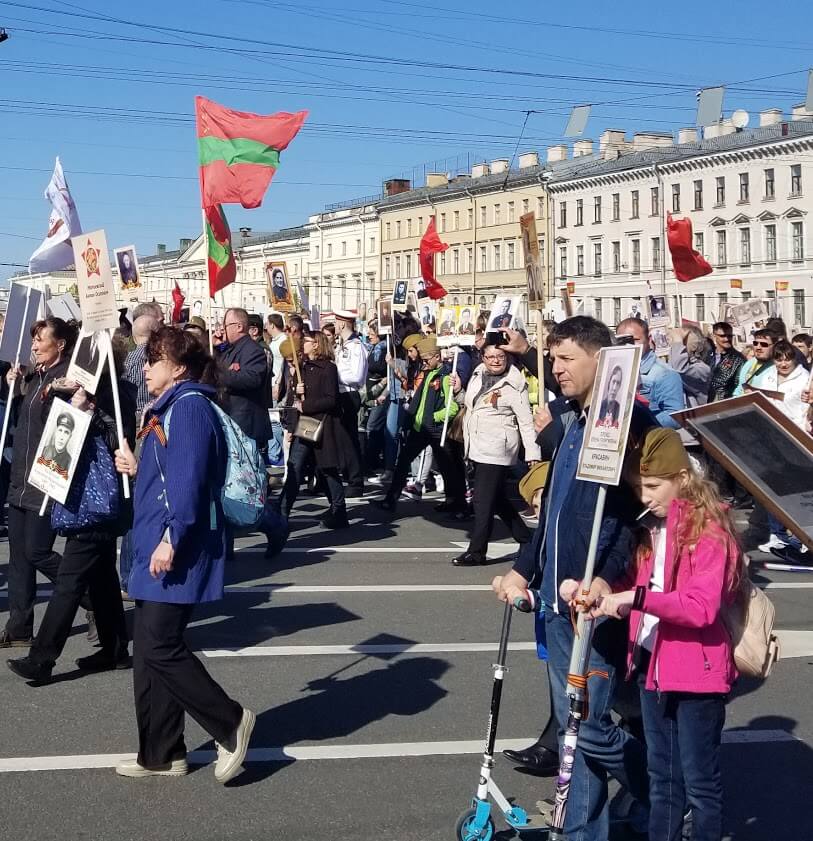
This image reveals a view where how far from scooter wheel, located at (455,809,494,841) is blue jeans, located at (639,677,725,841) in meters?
0.58

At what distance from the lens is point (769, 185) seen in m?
69.8

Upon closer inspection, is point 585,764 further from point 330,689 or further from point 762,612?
point 330,689

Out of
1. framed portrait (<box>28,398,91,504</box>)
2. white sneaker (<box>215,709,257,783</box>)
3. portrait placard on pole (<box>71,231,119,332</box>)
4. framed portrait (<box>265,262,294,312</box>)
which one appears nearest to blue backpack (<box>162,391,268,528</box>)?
white sneaker (<box>215,709,257,783</box>)

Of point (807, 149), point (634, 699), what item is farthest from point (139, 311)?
point (807, 149)

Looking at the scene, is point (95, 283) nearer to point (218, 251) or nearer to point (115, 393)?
point (115, 393)

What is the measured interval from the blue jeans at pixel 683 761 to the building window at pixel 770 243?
2689 inches

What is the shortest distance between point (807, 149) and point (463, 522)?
57.3 m

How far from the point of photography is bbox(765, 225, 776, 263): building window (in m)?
70.2

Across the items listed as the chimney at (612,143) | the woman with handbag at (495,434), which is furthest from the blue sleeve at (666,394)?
→ the chimney at (612,143)

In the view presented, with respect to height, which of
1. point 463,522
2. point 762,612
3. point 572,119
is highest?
point 572,119

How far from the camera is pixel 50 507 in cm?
768

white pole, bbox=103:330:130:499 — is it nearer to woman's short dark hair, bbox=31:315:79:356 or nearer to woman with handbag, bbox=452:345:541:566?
woman's short dark hair, bbox=31:315:79:356

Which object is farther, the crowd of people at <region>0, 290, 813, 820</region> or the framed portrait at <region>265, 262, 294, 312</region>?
the framed portrait at <region>265, 262, 294, 312</region>

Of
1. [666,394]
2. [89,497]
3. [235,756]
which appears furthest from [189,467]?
[666,394]
